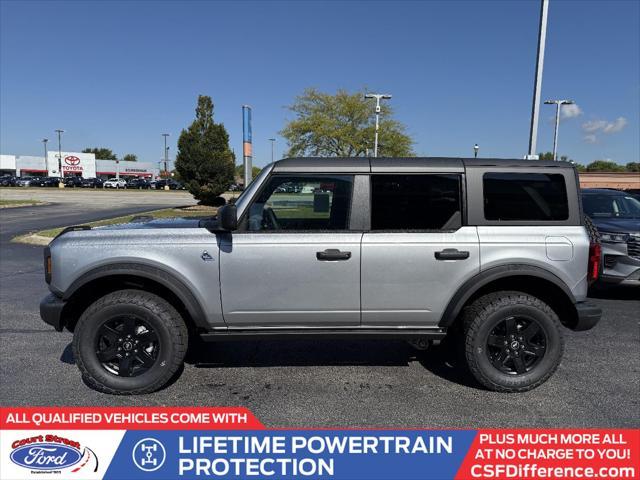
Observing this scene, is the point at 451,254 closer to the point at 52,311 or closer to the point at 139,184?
the point at 52,311

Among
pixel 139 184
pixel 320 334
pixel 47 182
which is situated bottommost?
pixel 320 334

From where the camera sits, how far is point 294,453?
2.46m

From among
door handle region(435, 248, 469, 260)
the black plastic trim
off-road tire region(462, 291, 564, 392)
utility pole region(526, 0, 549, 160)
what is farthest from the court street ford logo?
utility pole region(526, 0, 549, 160)

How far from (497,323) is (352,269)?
1.25m

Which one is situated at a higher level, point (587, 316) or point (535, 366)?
point (587, 316)

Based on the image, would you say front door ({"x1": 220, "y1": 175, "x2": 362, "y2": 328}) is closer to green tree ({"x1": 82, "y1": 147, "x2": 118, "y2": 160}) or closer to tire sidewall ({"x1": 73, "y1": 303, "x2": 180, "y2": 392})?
tire sidewall ({"x1": 73, "y1": 303, "x2": 180, "y2": 392})

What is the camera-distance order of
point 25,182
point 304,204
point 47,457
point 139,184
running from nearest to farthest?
A: point 47,457 < point 304,204 < point 25,182 < point 139,184

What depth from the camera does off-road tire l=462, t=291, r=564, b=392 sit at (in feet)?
10.8

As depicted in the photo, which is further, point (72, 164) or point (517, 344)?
point (72, 164)

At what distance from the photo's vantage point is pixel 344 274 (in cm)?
321

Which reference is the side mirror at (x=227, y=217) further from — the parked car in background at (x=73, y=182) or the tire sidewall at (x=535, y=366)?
the parked car in background at (x=73, y=182)

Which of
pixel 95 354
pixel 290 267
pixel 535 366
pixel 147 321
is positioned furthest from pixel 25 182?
pixel 535 366

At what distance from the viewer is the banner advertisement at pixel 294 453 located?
2.30 metres

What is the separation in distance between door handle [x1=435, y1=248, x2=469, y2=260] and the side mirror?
158 centimetres
